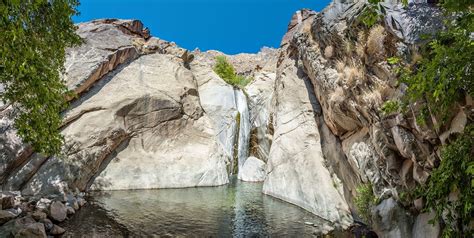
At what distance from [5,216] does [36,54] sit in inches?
357

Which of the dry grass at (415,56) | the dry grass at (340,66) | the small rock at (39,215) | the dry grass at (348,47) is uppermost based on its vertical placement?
the dry grass at (348,47)

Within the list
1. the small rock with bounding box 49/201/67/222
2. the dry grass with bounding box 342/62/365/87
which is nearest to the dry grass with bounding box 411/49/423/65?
the dry grass with bounding box 342/62/365/87

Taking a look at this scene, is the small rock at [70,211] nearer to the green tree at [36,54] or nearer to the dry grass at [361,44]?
the green tree at [36,54]

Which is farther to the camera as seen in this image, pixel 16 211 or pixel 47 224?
pixel 16 211

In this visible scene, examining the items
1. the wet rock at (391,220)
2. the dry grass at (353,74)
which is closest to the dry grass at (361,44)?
the dry grass at (353,74)

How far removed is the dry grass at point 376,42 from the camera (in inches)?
488

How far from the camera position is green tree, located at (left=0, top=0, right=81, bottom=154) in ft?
21.2

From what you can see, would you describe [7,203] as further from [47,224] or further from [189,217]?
[189,217]

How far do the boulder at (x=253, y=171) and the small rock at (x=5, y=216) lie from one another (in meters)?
19.3

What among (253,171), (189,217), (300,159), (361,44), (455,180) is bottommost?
(189,217)

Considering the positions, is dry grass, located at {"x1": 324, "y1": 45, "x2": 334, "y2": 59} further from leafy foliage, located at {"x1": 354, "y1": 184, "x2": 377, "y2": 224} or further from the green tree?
the green tree

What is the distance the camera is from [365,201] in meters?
13.9

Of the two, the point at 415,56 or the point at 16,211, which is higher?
the point at 415,56

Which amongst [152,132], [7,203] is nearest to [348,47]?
[7,203]
